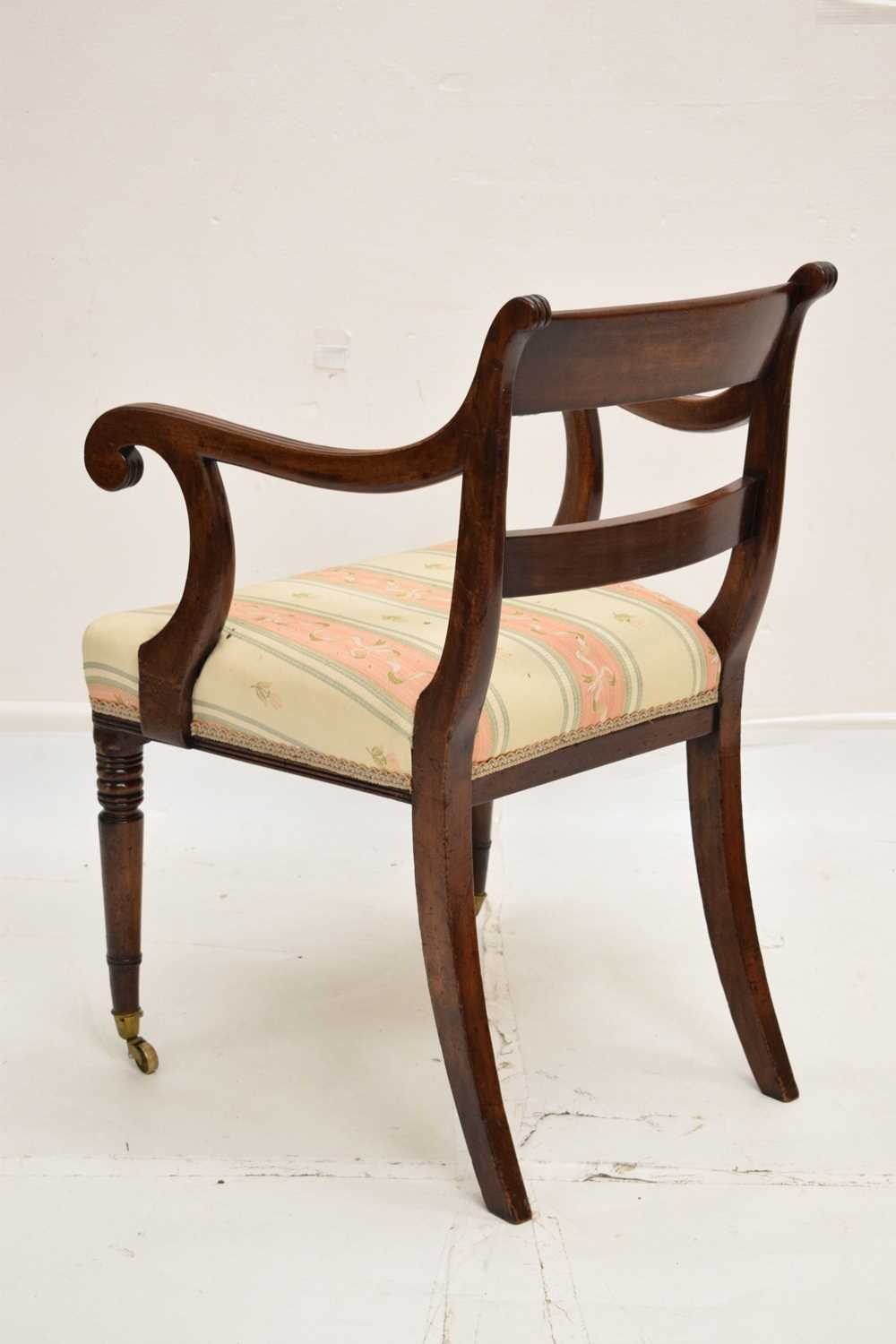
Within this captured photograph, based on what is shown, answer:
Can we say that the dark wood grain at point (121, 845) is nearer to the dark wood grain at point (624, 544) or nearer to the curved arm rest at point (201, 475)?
the curved arm rest at point (201, 475)

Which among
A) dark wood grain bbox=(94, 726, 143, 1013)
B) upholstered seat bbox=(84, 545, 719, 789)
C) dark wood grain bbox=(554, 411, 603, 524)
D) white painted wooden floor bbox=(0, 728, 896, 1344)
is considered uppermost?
dark wood grain bbox=(554, 411, 603, 524)

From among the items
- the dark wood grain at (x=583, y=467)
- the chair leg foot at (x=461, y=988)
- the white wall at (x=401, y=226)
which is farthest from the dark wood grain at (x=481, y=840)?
the white wall at (x=401, y=226)

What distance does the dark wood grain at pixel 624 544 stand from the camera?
4.98 feet

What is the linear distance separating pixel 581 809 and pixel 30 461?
1.34 meters

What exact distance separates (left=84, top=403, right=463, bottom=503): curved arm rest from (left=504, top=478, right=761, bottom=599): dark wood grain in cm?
11

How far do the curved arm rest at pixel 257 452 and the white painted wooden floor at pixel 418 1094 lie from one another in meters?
0.74

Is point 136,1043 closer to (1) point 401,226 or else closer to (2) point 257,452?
(2) point 257,452

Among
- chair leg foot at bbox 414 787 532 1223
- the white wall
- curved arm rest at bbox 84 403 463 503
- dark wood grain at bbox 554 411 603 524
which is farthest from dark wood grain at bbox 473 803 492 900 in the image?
the white wall

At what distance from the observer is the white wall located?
3021 mm

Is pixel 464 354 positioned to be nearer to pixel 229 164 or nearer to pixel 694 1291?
pixel 229 164

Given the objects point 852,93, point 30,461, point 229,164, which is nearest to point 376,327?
point 229,164

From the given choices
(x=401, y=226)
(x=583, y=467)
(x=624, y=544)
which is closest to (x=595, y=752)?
(x=624, y=544)

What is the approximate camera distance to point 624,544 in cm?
158

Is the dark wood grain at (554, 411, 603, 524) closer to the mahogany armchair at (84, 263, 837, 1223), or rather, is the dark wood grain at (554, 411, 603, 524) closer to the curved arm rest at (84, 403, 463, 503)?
the mahogany armchair at (84, 263, 837, 1223)
